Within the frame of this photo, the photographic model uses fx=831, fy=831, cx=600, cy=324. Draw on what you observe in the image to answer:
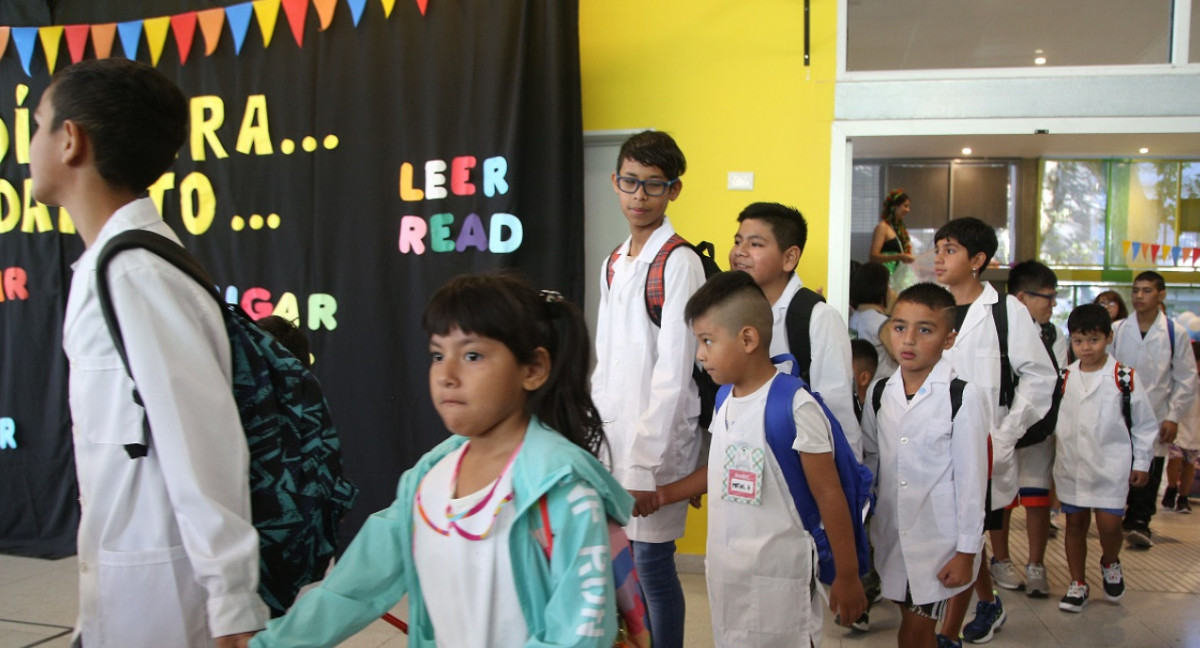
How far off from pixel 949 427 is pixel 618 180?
43.6 inches

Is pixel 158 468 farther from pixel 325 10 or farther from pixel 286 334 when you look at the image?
pixel 325 10

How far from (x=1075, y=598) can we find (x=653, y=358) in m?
2.32

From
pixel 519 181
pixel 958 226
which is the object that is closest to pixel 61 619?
pixel 519 181

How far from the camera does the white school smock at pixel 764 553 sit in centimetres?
181

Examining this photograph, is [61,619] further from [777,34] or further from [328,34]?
[777,34]

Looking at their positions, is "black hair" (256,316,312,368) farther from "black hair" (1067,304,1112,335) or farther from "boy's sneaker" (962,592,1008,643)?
"black hair" (1067,304,1112,335)

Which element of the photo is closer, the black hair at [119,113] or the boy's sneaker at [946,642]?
the black hair at [119,113]

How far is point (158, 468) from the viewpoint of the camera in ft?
4.04

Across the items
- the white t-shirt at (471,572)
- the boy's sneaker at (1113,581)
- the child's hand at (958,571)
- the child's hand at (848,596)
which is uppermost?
the white t-shirt at (471,572)

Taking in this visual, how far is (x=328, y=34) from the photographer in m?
3.99

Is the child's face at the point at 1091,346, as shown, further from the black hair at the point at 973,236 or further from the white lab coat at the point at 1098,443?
the black hair at the point at 973,236

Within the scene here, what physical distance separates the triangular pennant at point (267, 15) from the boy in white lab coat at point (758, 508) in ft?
10.3

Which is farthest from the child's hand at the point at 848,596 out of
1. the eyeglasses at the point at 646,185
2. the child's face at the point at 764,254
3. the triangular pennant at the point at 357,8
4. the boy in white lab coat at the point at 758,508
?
the triangular pennant at the point at 357,8

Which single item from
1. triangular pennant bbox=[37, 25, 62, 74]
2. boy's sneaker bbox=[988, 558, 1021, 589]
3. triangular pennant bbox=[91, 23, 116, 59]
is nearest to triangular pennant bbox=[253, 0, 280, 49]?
triangular pennant bbox=[91, 23, 116, 59]
